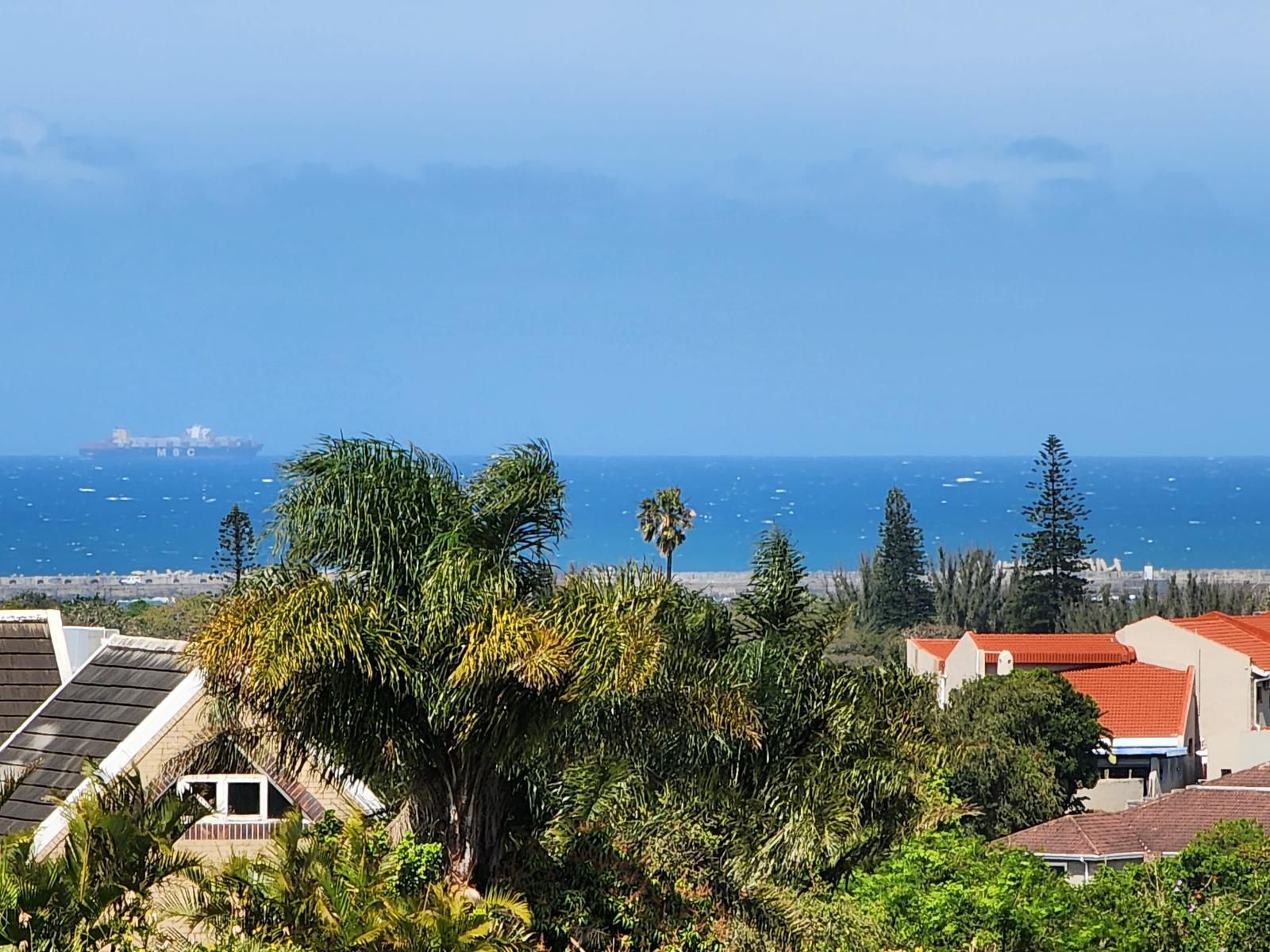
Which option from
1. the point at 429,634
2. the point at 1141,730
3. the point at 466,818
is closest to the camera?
the point at 429,634

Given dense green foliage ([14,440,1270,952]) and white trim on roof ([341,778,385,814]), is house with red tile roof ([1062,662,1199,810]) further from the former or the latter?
white trim on roof ([341,778,385,814])

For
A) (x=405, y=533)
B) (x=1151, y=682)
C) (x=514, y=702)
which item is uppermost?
(x=405, y=533)

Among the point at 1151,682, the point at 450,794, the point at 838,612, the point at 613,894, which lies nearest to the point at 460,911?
the point at 450,794

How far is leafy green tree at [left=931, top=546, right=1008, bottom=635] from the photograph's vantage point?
322 ft

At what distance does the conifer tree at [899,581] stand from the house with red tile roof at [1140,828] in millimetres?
62397

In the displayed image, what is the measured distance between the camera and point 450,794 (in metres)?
14.4

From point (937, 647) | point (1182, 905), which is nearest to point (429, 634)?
point (1182, 905)

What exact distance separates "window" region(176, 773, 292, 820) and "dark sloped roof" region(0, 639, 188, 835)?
0.95m

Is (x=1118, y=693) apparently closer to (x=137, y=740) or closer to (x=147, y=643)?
(x=147, y=643)

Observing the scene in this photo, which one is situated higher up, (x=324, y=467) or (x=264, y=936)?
(x=324, y=467)

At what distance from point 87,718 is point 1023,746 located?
1214 inches

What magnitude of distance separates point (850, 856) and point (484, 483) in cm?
846

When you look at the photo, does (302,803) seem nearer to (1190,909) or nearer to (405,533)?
(405,533)

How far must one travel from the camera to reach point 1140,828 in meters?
34.5
